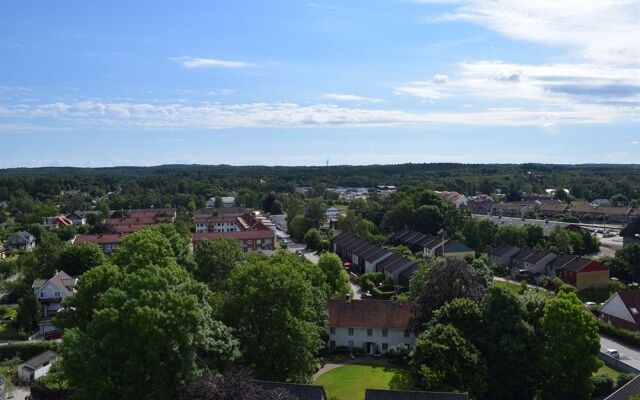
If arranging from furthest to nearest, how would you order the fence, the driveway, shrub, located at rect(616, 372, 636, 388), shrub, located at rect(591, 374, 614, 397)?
the driveway < the fence < shrub, located at rect(616, 372, 636, 388) < shrub, located at rect(591, 374, 614, 397)

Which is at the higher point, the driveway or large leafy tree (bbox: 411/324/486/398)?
large leafy tree (bbox: 411/324/486/398)

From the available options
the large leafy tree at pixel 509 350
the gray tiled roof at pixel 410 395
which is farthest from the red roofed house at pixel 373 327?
the gray tiled roof at pixel 410 395

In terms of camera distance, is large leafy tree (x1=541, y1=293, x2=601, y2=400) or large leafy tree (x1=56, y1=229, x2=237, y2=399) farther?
large leafy tree (x1=541, y1=293, x2=601, y2=400)

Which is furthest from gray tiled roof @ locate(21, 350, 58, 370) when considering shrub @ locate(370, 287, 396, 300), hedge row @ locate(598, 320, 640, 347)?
hedge row @ locate(598, 320, 640, 347)

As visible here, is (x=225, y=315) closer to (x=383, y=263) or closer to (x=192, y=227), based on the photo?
(x=383, y=263)

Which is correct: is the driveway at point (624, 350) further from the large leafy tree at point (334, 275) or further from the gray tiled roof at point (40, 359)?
the gray tiled roof at point (40, 359)

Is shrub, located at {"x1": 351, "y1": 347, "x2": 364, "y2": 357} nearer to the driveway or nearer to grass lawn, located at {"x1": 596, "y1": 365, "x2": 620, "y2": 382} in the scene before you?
grass lawn, located at {"x1": 596, "y1": 365, "x2": 620, "y2": 382}
